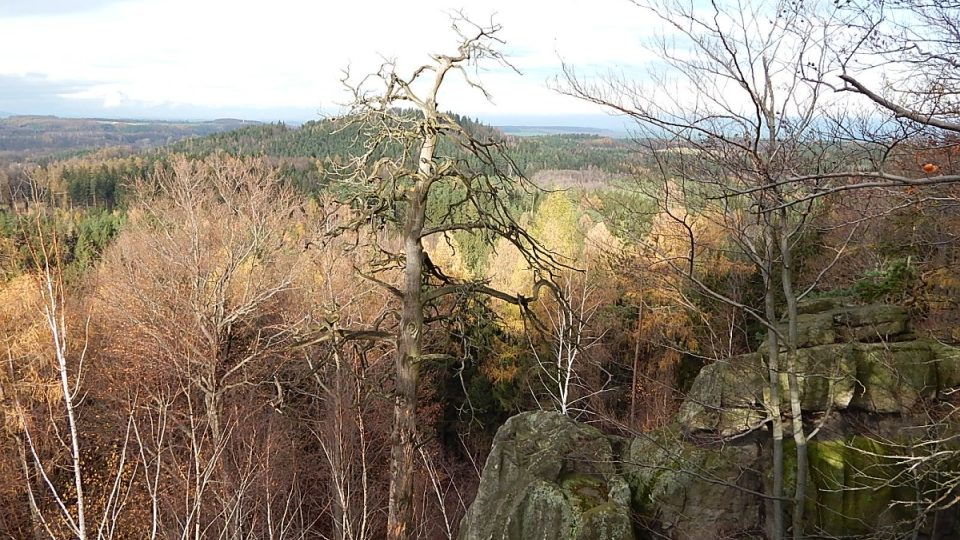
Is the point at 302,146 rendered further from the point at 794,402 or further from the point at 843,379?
the point at 794,402

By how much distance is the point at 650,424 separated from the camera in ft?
49.8

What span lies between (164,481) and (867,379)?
13.6 meters

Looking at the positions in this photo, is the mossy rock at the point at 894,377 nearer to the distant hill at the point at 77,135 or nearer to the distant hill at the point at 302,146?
the distant hill at the point at 77,135

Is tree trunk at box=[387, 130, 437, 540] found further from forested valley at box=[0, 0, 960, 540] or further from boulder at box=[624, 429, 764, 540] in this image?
boulder at box=[624, 429, 764, 540]

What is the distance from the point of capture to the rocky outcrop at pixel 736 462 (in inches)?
255

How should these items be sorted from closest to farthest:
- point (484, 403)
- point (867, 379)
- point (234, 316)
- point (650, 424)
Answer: point (867, 379), point (234, 316), point (650, 424), point (484, 403)

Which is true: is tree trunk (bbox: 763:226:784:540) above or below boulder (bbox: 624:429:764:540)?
above

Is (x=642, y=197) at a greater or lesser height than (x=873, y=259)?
greater

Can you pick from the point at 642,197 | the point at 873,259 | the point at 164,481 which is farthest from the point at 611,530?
the point at 164,481

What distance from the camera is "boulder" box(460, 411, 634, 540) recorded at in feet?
21.1

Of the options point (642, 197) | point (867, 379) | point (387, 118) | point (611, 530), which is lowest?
point (611, 530)

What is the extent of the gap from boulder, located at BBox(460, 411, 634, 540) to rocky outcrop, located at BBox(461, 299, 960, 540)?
1cm

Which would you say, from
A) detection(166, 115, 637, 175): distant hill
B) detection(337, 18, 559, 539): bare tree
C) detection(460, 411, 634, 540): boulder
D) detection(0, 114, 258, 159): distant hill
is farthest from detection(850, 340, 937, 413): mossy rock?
detection(166, 115, 637, 175): distant hill

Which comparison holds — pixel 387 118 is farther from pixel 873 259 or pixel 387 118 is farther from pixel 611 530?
pixel 873 259
